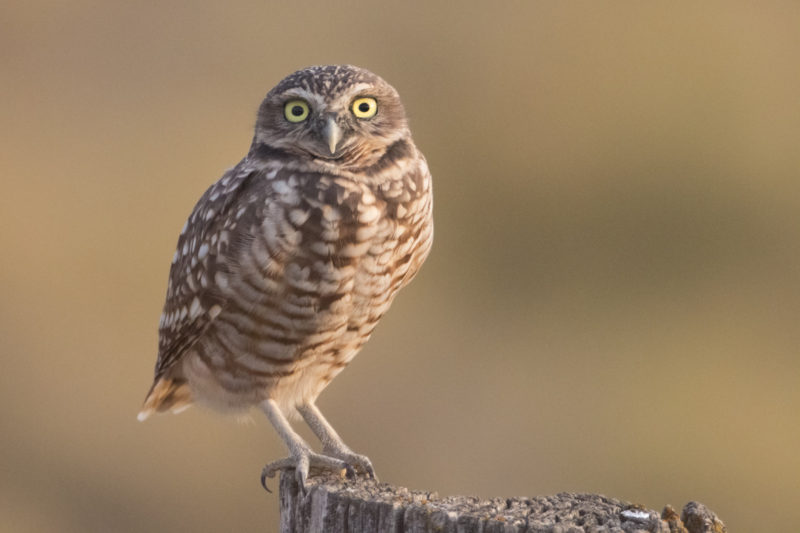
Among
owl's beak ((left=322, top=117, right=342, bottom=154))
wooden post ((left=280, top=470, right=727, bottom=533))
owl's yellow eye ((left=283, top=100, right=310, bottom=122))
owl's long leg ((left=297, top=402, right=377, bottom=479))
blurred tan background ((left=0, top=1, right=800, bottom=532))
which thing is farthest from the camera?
blurred tan background ((left=0, top=1, right=800, bottom=532))

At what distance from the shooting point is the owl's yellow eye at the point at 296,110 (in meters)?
3.51

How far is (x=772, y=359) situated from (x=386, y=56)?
15.1 ft

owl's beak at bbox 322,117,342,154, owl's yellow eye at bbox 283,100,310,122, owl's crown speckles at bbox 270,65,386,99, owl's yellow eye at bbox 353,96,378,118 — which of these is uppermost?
owl's crown speckles at bbox 270,65,386,99

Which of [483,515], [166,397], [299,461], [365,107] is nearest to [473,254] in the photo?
[166,397]

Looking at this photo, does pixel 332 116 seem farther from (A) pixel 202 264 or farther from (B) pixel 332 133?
(A) pixel 202 264

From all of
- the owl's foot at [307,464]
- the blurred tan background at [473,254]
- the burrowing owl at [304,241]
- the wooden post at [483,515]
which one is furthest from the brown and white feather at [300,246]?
the blurred tan background at [473,254]

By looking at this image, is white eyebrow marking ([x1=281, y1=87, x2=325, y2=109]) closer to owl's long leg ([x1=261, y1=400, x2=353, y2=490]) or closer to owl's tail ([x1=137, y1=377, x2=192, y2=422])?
owl's long leg ([x1=261, y1=400, x2=353, y2=490])

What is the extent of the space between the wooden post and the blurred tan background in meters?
5.17

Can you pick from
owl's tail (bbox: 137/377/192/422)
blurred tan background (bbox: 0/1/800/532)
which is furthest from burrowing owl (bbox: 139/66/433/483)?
blurred tan background (bbox: 0/1/800/532)

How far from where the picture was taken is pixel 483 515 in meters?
2.62

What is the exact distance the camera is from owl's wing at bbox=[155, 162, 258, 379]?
365 centimetres

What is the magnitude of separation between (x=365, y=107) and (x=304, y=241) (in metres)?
0.47

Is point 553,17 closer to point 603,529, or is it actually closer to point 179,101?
point 179,101

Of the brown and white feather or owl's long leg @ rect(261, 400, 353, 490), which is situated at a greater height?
the brown and white feather
